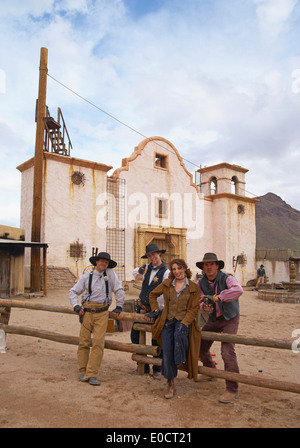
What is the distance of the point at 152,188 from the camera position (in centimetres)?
1847

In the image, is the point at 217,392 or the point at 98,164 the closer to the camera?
the point at 217,392

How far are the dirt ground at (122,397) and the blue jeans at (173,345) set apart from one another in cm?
32

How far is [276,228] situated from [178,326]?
8115 cm

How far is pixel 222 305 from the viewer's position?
3.83 metres

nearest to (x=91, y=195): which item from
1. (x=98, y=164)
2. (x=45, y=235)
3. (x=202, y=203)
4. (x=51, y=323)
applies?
(x=98, y=164)

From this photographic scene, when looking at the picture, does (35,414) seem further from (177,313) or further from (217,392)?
(217,392)

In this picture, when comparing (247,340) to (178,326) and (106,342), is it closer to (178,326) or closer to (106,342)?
(178,326)

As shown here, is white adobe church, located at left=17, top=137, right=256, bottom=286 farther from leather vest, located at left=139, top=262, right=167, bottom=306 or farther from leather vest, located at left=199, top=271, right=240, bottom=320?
leather vest, located at left=199, top=271, right=240, bottom=320

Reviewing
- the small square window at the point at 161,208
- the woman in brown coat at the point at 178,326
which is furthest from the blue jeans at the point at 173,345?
the small square window at the point at 161,208

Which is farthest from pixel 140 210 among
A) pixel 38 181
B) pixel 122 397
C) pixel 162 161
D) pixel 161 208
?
pixel 122 397

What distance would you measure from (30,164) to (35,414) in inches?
535

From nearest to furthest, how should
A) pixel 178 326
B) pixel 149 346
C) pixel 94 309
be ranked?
pixel 178 326 < pixel 94 309 < pixel 149 346

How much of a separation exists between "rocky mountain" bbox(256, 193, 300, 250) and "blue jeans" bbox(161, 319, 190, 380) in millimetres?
68298

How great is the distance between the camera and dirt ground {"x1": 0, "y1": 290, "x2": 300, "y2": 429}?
3.14 metres
